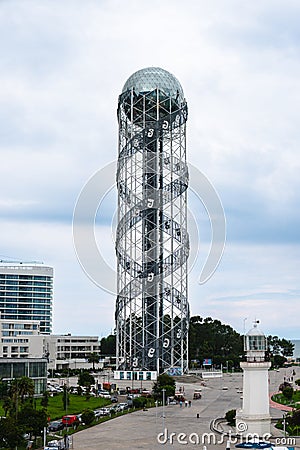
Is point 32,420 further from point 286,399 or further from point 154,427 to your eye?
point 286,399

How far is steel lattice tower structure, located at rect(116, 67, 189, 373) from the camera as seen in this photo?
290 feet

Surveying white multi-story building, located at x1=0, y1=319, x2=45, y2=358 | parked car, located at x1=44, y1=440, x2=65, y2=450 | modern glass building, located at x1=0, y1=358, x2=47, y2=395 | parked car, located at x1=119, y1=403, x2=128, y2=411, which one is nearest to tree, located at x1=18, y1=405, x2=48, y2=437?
parked car, located at x1=44, y1=440, x2=65, y2=450

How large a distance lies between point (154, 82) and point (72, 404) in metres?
47.6

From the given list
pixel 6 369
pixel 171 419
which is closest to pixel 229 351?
pixel 6 369

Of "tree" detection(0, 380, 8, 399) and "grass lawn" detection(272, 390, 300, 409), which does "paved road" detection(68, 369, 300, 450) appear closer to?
"grass lawn" detection(272, 390, 300, 409)

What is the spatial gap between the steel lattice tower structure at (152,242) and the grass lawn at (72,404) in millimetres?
18404

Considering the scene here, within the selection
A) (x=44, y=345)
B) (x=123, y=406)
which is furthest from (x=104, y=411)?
(x=44, y=345)

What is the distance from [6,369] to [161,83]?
45086 millimetres

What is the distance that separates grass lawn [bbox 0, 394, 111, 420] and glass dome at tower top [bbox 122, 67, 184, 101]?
42834mm

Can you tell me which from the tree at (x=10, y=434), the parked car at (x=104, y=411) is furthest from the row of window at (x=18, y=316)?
the tree at (x=10, y=434)

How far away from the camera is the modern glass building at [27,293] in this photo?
174 meters

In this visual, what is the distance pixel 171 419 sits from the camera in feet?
172

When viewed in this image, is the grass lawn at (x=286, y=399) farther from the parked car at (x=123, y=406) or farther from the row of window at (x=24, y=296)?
the row of window at (x=24, y=296)

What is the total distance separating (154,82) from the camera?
9438 cm
